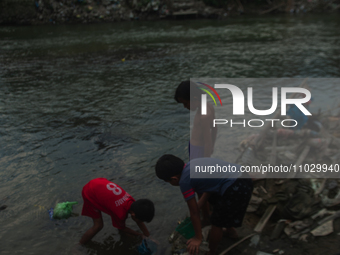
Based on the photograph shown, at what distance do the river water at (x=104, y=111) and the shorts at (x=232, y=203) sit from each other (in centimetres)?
103

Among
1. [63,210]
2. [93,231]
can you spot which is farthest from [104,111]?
[93,231]

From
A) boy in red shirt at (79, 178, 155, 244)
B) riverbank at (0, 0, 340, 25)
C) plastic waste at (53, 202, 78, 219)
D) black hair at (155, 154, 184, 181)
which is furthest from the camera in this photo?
riverbank at (0, 0, 340, 25)

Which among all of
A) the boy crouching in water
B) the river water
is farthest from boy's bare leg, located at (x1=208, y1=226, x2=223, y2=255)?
the river water

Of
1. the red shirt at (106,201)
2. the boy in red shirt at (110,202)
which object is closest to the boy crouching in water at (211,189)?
the boy in red shirt at (110,202)

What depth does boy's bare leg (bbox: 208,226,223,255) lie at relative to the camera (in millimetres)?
3131

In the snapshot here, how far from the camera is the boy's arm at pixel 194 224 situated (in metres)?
2.86

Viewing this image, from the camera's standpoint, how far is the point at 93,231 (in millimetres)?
3705

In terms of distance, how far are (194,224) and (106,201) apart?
3.74 feet

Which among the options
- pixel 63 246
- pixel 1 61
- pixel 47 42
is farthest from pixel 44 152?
pixel 47 42

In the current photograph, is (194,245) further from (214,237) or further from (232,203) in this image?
(232,203)

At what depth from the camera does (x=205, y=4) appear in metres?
31.9

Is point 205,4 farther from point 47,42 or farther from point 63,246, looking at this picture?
point 63,246

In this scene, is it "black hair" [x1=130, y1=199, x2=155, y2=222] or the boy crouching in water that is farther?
"black hair" [x1=130, y1=199, x2=155, y2=222]

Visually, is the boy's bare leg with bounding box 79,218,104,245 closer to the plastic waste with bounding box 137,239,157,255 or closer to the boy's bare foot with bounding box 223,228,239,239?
the plastic waste with bounding box 137,239,157,255
